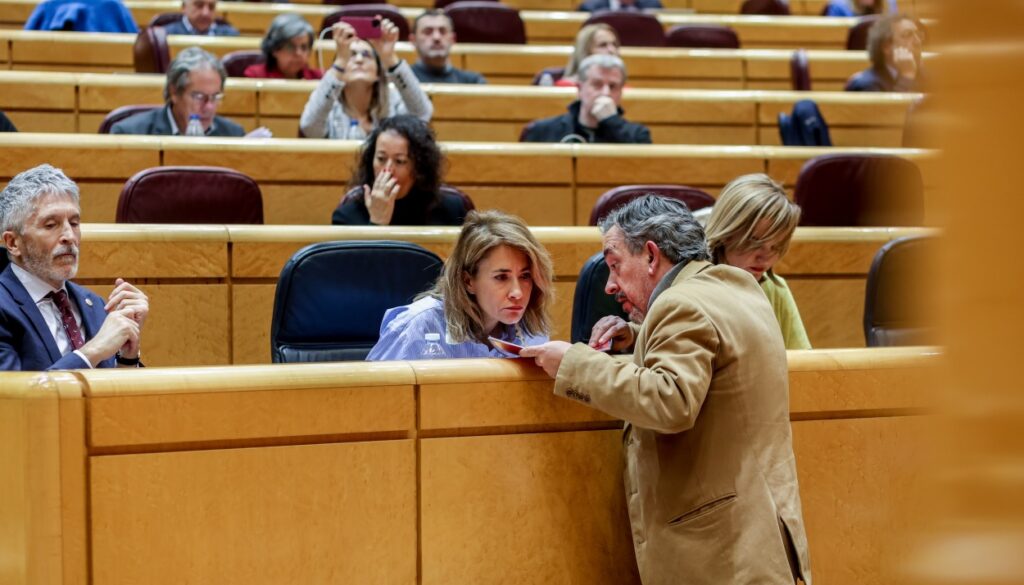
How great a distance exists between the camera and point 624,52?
6.32 m

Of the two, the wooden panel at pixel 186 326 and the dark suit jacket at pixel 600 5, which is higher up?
the dark suit jacket at pixel 600 5

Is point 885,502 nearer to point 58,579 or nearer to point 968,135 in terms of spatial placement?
point 58,579

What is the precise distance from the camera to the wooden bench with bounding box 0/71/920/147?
4812 millimetres

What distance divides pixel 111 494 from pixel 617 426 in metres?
0.87

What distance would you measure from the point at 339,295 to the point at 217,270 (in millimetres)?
495

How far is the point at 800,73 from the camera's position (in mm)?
6031

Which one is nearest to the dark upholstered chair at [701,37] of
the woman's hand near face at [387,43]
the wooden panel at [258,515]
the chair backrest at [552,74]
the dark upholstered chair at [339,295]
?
the chair backrest at [552,74]

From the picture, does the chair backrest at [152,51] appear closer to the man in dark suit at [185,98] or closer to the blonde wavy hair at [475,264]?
the man in dark suit at [185,98]

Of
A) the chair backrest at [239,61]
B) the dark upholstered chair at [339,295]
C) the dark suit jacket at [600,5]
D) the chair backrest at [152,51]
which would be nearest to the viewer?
the dark upholstered chair at [339,295]

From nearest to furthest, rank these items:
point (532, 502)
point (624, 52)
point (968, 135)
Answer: point (968, 135)
point (532, 502)
point (624, 52)

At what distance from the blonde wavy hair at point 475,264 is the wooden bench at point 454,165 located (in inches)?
62.5

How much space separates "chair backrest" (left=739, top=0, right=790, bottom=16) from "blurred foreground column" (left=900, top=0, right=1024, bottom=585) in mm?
7898

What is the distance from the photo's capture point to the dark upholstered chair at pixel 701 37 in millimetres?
6812

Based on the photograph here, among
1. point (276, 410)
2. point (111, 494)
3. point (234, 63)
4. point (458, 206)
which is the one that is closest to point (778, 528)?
point (276, 410)
